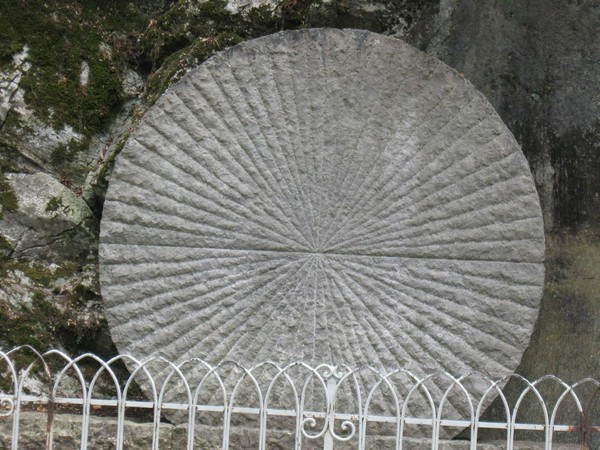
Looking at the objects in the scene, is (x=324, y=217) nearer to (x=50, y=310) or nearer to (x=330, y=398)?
(x=330, y=398)

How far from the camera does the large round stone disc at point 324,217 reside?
4.43m

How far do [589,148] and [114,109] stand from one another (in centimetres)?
234

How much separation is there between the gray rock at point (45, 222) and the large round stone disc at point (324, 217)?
66cm

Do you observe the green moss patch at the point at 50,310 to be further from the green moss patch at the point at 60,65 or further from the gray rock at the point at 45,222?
the green moss patch at the point at 60,65


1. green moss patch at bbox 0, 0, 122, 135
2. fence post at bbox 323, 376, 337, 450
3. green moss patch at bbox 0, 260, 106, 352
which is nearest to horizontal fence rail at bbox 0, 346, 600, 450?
green moss patch at bbox 0, 260, 106, 352

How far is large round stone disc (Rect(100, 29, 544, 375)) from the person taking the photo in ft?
14.5

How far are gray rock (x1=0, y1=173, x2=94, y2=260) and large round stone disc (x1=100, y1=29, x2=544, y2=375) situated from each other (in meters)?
0.66

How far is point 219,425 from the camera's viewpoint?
14.2ft

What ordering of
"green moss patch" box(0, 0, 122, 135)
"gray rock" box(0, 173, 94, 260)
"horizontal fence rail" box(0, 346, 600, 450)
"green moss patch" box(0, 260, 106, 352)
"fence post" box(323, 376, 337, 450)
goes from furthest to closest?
"green moss patch" box(0, 0, 122, 135), "gray rock" box(0, 173, 94, 260), "green moss patch" box(0, 260, 106, 352), "horizontal fence rail" box(0, 346, 600, 450), "fence post" box(323, 376, 337, 450)

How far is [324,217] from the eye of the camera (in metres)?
4.47

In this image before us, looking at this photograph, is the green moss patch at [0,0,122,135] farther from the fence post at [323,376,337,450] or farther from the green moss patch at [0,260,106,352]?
the fence post at [323,376,337,450]

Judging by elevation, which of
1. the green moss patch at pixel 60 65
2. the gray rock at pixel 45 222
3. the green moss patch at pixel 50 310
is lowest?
the green moss patch at pixel 50 310

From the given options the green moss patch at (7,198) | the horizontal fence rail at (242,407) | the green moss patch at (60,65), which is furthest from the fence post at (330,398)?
the green moss patch at (60,65)

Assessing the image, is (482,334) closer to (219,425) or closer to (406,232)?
(406,232)
